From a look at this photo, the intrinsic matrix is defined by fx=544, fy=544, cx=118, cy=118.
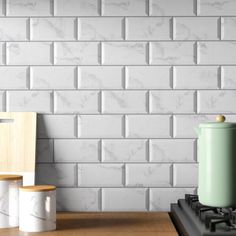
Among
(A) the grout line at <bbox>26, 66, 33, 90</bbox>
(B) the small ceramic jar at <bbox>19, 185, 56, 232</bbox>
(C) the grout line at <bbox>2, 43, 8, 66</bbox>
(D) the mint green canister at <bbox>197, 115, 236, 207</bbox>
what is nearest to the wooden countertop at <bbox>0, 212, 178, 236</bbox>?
(B) the small ceramic jar at <bbox>19, 185, 56, 232</bbox>

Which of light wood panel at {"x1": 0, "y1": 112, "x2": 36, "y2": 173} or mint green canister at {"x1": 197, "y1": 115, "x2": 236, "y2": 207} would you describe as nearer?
mint green canister at {"x1": 197, "y1": 115, "x2": 236, "y2": 207}

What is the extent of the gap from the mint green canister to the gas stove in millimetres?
44

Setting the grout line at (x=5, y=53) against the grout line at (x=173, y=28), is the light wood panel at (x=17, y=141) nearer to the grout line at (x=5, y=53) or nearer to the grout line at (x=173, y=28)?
the grout line at (x=5, y=53)

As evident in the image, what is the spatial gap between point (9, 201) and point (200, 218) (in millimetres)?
553

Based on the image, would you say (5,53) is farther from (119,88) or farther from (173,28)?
(173,28)

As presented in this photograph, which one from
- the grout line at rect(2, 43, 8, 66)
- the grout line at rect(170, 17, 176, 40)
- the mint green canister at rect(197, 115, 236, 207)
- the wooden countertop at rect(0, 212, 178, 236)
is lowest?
the wooden countertop at rect(0, 212, 178, 236)

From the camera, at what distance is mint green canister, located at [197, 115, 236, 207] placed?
4.95 ft

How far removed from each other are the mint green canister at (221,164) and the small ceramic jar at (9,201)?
1.83 ft

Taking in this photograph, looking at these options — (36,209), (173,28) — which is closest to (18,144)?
(36,209)

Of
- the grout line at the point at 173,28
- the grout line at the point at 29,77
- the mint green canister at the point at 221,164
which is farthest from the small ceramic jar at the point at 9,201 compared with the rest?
the grout line at the point at 173,28

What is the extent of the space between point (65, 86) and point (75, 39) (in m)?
0.17

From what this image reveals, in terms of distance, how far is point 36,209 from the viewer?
5.03ft

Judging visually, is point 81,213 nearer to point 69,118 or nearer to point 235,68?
point 69,118

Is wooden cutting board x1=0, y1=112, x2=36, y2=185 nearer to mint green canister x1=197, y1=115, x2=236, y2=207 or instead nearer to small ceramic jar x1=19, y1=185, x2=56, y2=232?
small ceramic jar x1=19, y1=185, x2=56, y2=232
